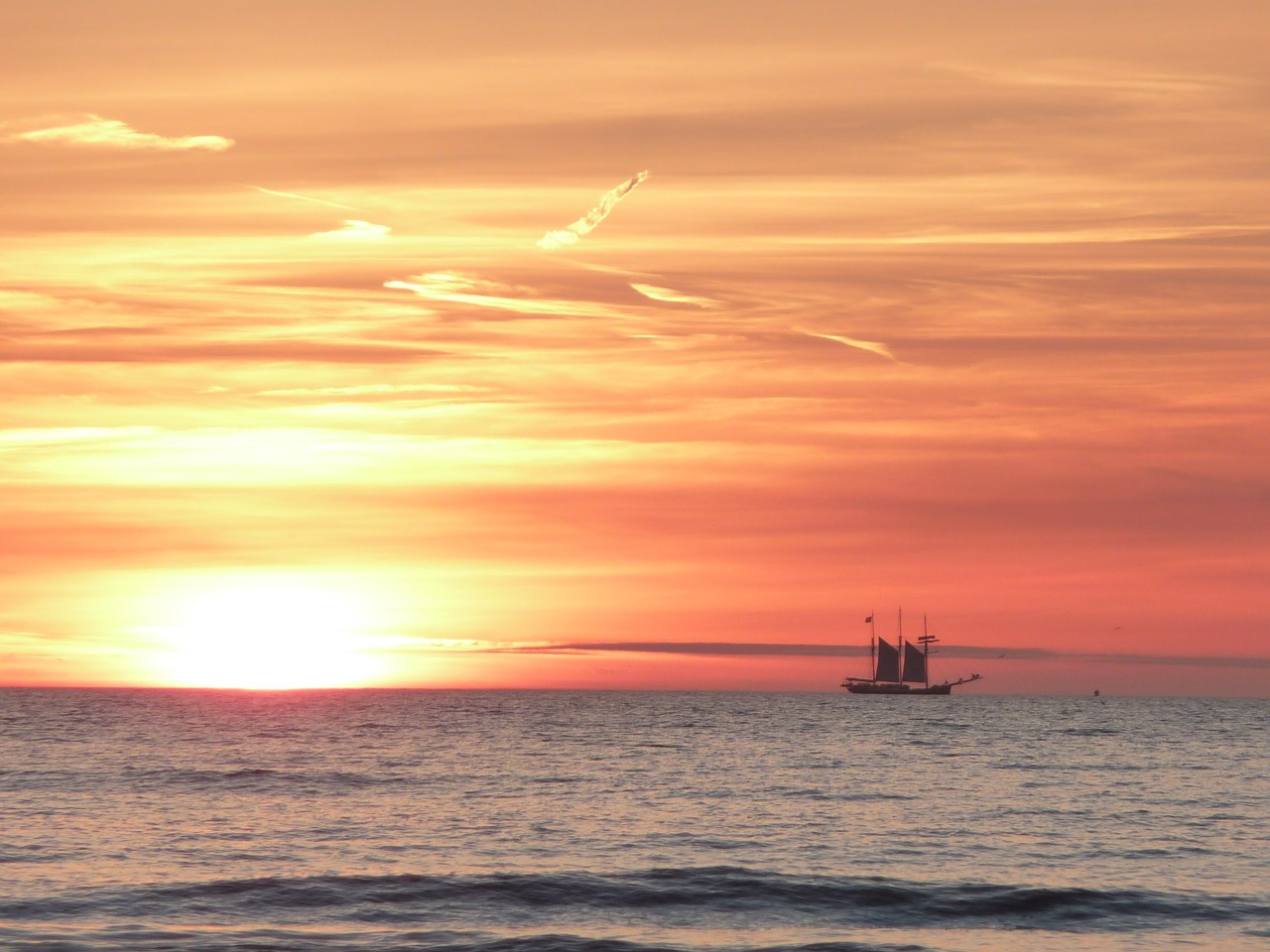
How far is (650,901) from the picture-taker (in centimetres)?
4081

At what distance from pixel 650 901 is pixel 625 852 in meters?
8.70

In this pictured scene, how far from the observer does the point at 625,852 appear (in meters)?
49.4

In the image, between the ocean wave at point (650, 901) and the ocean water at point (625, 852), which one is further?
the ocean wave at point (650, 901)

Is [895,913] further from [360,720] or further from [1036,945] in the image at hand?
[360,720]

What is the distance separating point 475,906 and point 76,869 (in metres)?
13.6

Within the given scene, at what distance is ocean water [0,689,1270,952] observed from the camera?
37.0 m

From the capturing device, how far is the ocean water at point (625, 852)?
1458 inches

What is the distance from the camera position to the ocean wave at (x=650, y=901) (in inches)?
1517

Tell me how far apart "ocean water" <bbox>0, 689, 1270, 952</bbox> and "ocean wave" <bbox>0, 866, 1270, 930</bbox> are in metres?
0.13

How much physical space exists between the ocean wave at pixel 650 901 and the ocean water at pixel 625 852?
128 millimetres

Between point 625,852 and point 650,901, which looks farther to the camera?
point 625,852

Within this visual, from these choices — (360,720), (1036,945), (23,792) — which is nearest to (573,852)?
(1036,945)

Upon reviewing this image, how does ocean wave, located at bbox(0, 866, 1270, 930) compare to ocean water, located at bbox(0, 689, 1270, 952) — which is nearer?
ocean water, located at bbox(0, 689, 1270, 952)

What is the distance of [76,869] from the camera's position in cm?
4450
